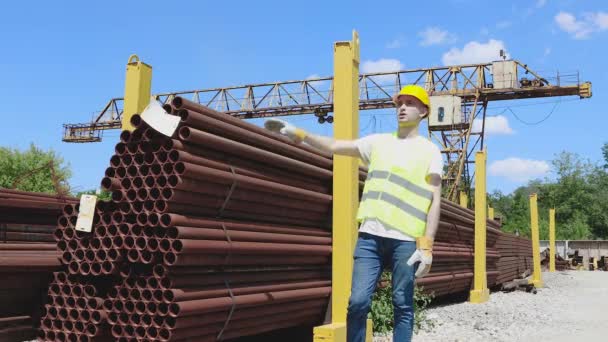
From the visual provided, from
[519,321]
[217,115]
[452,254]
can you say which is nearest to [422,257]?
[217,115]

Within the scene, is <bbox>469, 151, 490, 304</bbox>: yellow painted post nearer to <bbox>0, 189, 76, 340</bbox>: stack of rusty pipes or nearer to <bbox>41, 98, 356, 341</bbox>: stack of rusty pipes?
<bbox>41, 98, 356, 341</bbox>: stack of rusty pipes

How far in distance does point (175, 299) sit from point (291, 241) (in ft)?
5.30

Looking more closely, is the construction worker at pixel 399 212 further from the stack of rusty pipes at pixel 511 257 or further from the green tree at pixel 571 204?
the green tree at pixel 571 204

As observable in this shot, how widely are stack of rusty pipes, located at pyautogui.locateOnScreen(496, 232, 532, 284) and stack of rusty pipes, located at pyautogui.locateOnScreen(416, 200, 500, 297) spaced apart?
453 cm

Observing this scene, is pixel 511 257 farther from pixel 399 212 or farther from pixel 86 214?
pixel 86 214

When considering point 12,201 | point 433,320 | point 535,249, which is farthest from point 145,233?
point 535,249

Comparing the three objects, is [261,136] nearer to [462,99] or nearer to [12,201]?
[12,201]

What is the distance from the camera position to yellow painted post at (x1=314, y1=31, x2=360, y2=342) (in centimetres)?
617

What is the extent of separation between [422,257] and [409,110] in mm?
1050

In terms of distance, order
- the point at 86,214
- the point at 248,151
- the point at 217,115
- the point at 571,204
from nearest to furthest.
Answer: the point at 86,214, the point at 217,115, the point at 248,151, the point at 571,204

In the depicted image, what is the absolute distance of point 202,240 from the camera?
4340 mm

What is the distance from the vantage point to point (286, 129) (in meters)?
4.23

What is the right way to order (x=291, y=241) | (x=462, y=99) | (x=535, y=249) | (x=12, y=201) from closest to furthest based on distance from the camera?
(x=291, y=241), (x=12, y=201), (x=535, y=249), (x=462, y=99)

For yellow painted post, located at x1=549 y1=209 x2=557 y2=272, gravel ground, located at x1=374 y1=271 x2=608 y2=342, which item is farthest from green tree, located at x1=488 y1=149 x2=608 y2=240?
gravel ground, located at x1=374 y1=271 x2=608 y2=342
